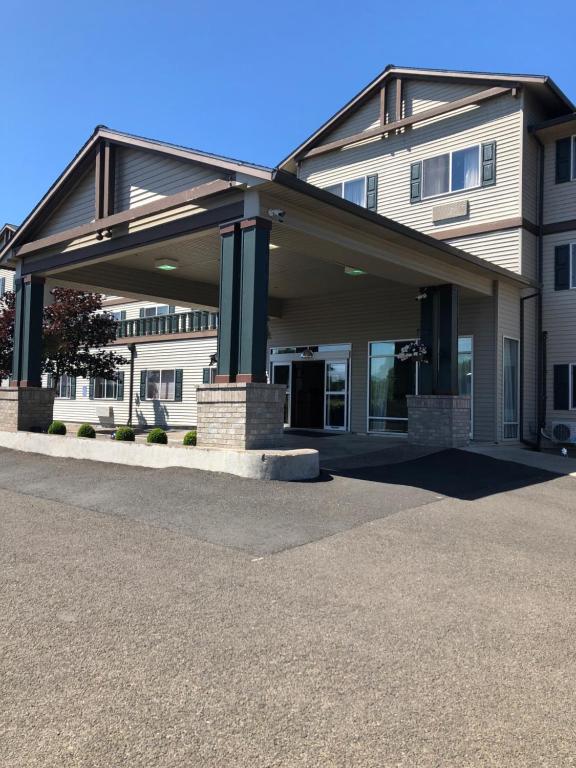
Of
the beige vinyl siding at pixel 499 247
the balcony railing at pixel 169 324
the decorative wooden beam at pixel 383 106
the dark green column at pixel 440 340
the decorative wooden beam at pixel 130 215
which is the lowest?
the dark green column at pixel 440 340

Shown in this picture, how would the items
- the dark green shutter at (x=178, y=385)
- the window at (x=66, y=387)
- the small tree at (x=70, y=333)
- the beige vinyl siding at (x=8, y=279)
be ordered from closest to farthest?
1. the small tree at (x=70, y=333)
2. the dark green shutter at (x=178, y=385)
3. the window at (x=66, y=387)
4. the beige vinyl siding at (x=8, y=279)

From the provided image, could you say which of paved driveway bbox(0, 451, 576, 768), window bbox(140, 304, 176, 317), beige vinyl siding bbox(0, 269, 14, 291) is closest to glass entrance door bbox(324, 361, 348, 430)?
window bbox(140, 304, 176, 317)

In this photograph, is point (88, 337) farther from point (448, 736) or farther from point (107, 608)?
point (448, 736)

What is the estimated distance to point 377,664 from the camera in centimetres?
371

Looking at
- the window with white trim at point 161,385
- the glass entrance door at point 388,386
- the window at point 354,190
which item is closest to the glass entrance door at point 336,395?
the glass entrance door at point 388,386

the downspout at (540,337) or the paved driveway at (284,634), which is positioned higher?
the downspout at (540,337)

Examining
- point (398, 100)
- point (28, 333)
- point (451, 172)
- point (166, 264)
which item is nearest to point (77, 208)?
point (166, 264)

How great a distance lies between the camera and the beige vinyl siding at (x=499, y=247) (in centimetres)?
1623

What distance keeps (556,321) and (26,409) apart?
13419 millimetres

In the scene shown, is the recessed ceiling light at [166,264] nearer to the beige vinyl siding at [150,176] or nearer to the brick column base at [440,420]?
the beige vinyl siding at [150,176]

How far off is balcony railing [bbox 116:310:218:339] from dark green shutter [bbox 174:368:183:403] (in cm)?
160

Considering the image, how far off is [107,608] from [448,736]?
256 cm

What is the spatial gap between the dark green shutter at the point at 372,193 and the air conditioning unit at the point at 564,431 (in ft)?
27.0

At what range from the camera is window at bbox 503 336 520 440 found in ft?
51.7
